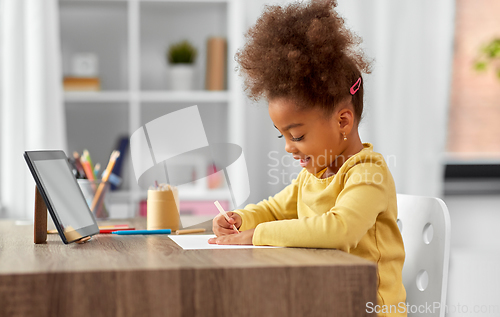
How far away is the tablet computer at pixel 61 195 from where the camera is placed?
0.78 m

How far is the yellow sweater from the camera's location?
2.43ft

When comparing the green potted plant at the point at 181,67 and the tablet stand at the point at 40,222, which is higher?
the green potted plant at the point at 181,67

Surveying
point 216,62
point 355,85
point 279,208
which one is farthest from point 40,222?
point 216,62

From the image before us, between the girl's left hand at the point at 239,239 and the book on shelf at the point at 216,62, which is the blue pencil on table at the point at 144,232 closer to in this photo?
the girl's left hand at the point at 239,239

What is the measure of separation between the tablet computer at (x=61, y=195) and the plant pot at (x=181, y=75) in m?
1.24

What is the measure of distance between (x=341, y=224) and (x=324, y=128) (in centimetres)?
23

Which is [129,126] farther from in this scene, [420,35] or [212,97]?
[420,35]

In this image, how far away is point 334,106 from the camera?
3.01 ft

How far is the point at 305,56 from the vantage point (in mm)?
863

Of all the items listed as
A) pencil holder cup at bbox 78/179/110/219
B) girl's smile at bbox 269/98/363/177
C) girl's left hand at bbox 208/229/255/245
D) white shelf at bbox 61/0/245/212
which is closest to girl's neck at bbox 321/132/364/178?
girl's smile at bbox 269/98/363/177

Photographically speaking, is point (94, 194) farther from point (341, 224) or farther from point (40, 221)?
point (341, 224)

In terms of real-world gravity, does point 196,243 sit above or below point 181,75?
below

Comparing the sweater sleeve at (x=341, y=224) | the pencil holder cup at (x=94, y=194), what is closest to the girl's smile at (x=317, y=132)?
the sweater sleeve at (x=341, y=224)

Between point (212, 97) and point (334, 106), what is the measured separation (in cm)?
127
